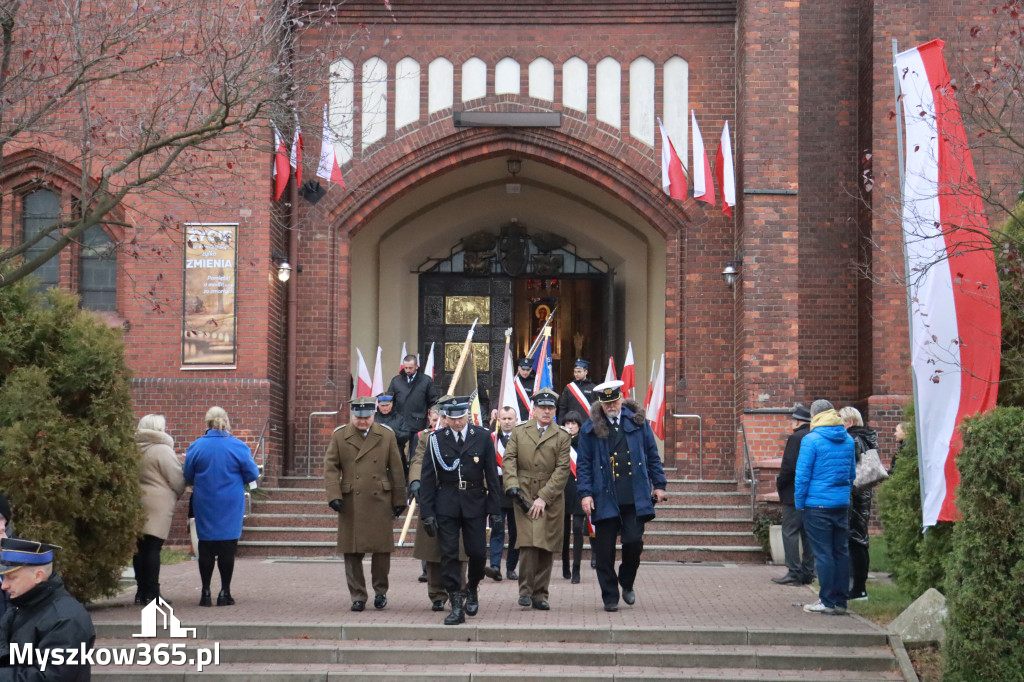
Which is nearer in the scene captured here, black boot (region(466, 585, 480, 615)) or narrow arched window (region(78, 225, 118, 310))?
black boot (region(466, 585, 480, 615))

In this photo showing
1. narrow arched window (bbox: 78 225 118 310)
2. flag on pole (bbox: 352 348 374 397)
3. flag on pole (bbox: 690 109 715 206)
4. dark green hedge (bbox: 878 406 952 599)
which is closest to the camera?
dark green hedge (bbox: 878 406 952 599)

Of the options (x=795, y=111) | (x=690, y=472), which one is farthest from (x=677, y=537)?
(x=795, y=111)

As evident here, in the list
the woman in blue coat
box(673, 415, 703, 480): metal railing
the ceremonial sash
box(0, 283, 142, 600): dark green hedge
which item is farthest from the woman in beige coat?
box(673, 415, 703, 480): metal railing

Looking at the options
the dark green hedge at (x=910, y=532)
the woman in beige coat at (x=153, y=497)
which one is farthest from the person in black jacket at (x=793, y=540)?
the woman in beige coat at (x=153, y=497)

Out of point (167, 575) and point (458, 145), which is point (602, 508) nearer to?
point (167, 575)

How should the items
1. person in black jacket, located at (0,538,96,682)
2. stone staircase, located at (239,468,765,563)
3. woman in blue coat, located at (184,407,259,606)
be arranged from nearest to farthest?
person in black jacket, located at (0,538,96,682), woman in blue coat, located at (184,407,259,606), stone staircase, located at (239,468,765,563)

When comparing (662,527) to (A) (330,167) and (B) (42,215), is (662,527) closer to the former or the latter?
(A) (330,167)

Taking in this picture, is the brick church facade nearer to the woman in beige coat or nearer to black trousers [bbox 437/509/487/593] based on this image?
the woman in beige coat

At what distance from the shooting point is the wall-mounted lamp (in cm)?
1834

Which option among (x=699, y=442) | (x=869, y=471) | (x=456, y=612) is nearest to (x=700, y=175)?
(x=699, y=442)

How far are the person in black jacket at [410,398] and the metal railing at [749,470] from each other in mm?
4314

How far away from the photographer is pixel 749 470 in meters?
17.3

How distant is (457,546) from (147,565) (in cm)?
281

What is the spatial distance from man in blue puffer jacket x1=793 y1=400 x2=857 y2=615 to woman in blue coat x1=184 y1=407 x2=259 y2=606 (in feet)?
15.8
